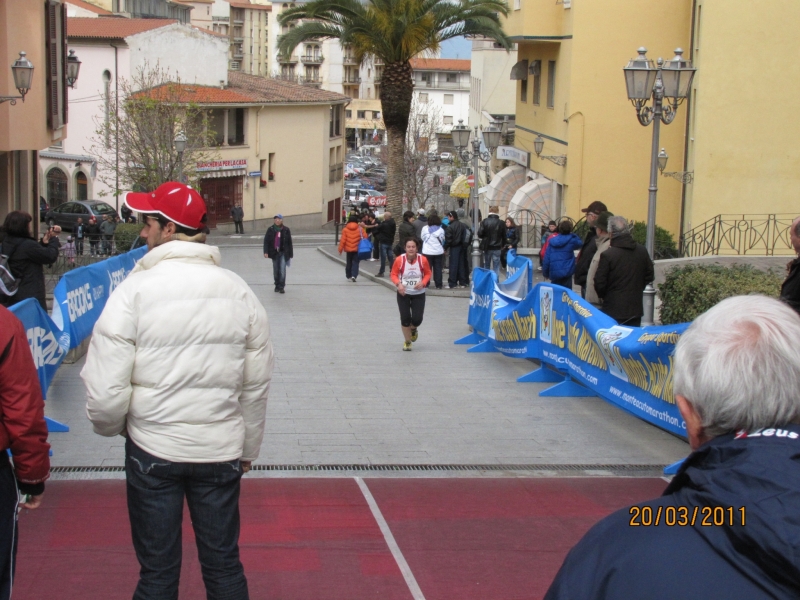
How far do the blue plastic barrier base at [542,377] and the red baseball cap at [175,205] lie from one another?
24.9 feet

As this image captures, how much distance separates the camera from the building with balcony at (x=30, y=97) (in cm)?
1959

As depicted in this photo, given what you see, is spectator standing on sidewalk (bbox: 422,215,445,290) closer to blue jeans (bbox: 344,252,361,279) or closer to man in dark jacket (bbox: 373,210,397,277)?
blue jeans (bbox: 344,252,361,279)

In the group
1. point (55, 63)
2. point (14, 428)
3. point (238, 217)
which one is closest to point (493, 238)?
point (55, 63)

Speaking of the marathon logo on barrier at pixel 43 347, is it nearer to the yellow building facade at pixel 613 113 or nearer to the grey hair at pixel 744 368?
the grey hair at pixel 744 368

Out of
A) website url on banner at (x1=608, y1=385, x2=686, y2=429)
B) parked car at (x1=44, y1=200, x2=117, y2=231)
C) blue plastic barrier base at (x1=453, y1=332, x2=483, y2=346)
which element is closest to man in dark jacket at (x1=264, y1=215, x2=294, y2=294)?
blue plastic barrier base at (x1=453, y1=332, x2=483, y2=346)

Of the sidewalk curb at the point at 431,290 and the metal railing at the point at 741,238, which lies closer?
the sidewalk curb at the point at 431,290

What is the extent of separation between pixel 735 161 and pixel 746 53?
2.61 meters

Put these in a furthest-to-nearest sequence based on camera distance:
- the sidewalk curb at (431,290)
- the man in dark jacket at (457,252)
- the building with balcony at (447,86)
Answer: the building with balcony at (447,86) < the sidewalk curb at (431,290) < the man in dark jacket at (457,252)

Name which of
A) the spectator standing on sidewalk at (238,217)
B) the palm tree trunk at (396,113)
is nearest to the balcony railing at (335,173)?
the spectator standing on sidewalk at (238,217)

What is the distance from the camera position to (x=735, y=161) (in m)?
24.7

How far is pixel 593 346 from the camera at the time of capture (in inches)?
382

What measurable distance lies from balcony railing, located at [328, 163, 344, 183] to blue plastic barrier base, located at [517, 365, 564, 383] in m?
54.1

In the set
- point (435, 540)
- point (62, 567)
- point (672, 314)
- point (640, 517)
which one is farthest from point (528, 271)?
point (640, 517)
